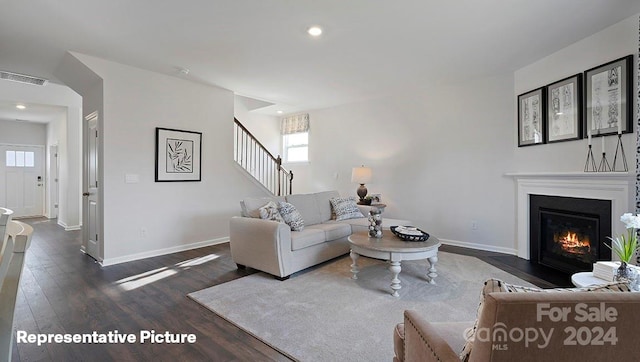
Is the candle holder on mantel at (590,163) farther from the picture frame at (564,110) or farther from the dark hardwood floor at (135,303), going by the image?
the dark hardwood floor at (135,303)

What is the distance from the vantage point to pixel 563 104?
3645 mm

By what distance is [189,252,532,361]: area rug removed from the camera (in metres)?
2.10

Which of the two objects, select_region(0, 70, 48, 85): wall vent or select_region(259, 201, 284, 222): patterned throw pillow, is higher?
select_region(0, 70, 48, 85): wall vent

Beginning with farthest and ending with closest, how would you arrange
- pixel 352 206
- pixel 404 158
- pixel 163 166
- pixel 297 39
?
pixel 404 158
pixel 352 206
pixel 163 166
pixel 297 39

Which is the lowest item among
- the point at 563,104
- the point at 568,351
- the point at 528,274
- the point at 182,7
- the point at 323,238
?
the point at 528,274

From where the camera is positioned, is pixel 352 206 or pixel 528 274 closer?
pixel 528 274

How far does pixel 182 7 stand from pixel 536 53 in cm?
398

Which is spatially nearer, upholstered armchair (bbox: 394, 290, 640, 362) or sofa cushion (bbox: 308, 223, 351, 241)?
upholstered armchair (bbox: 394, 290, 640, 362)

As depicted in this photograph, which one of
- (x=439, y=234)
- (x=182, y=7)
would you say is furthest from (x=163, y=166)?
(x=439, y=234)

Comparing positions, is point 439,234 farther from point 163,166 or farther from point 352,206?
point 163,166

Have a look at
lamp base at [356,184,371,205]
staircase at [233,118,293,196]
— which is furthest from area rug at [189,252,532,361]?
staircase at [233,118,293,196]

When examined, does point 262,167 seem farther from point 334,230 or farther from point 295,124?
point 334,230

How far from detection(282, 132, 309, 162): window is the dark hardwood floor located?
3378mm

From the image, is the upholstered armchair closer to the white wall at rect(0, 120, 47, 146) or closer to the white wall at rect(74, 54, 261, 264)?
the white wall at rect(74, 54, 261, 264)
